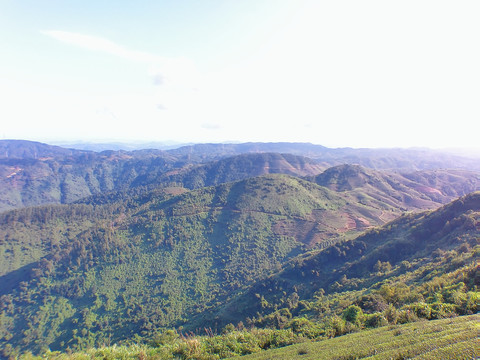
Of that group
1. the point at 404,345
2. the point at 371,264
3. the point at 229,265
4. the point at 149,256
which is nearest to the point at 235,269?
the point at 229,265

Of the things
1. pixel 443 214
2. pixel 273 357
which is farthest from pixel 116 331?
pixel 443 214

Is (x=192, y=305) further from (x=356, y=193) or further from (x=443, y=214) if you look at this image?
(x=356, y=193)

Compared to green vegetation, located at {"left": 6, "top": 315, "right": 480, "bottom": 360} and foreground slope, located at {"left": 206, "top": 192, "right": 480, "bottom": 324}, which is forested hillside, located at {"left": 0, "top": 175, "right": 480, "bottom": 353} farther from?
green vegetation, located at {"left": 6, "top": 315, "right": 480, "bottom": 360}

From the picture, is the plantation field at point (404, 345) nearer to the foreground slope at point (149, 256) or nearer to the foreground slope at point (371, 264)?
the foreground slope at point (371, 264)

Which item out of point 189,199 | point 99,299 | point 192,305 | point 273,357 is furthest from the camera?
Result: point 189,199

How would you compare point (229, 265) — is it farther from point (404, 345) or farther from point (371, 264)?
point (404, 345)

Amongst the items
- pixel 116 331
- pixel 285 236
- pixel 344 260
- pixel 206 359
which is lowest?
pixel 116 331
